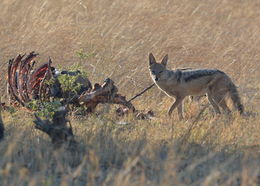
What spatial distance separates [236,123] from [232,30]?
6921mm

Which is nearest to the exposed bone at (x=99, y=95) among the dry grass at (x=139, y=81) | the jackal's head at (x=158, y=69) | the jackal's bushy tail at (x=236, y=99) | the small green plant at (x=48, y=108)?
the dry grass at (x=139, y=81)

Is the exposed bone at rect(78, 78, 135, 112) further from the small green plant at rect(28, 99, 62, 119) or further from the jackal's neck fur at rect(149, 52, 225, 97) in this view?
the jackal's neck fur at rect(149, 52, 225, 97)

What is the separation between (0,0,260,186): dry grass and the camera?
5.10 m

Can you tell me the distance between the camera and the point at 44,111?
22.5 ft

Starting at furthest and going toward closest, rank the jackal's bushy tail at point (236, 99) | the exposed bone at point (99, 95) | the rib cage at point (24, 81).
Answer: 1. the jackal's bushy tail at point (236, 99)
2. the rib cage at point (24, 81)
3. the exposed bone at point (99, 95)

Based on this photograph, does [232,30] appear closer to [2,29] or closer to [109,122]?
[2,29]

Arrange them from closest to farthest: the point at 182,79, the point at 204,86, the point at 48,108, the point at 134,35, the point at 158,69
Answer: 1. the point at 48,108
2. the point at 204,86
3. the point at 182,79
4. the point at 158,69
5. the point at 134,35

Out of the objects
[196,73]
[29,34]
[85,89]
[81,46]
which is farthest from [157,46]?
[85,89]

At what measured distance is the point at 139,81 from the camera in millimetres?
10781

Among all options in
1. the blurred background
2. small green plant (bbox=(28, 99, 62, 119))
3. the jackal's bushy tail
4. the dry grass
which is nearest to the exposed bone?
the dry grass

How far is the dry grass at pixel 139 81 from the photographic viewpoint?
16.7 ft

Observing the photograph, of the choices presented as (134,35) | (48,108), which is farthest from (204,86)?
(134,35)

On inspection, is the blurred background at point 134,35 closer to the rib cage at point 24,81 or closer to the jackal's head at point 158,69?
the jackal's head at point 158,69

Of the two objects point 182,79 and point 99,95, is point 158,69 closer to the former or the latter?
point 182,79
